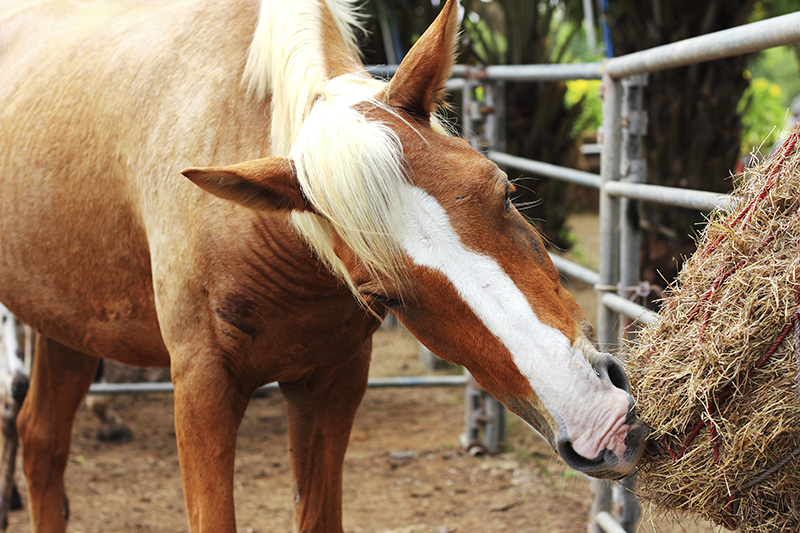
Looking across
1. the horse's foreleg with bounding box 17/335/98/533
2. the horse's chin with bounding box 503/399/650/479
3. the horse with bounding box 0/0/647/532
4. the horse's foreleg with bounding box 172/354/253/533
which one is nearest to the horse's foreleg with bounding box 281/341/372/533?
the horse with bounding box 0/0/647/532

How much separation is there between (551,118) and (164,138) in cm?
465

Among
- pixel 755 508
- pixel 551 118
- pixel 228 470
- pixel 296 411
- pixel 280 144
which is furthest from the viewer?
pixel 551 118

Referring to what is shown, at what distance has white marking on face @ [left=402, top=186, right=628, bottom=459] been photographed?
129cm

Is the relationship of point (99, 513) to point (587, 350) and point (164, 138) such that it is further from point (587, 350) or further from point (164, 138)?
point (587, 350)

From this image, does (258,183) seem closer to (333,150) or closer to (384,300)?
(333,150)

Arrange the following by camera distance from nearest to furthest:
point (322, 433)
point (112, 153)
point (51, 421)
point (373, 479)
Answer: point (112, 153) < point (322, 433) < point (51, 421) < point (373, 479)

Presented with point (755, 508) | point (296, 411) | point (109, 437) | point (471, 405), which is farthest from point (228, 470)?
point (109, 437)

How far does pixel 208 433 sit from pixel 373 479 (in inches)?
77.5

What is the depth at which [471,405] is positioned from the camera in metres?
4.06

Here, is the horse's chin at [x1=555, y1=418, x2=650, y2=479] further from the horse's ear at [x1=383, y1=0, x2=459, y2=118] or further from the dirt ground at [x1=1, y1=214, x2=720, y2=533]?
the dirt ground at [x1=1, y1=214, x2=720, y2=533]

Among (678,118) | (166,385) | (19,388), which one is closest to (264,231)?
(19,388)

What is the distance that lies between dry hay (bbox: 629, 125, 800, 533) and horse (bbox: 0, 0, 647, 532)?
3.4 inches

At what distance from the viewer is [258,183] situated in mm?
Answer: 1493

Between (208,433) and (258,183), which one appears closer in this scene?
(258,183)
